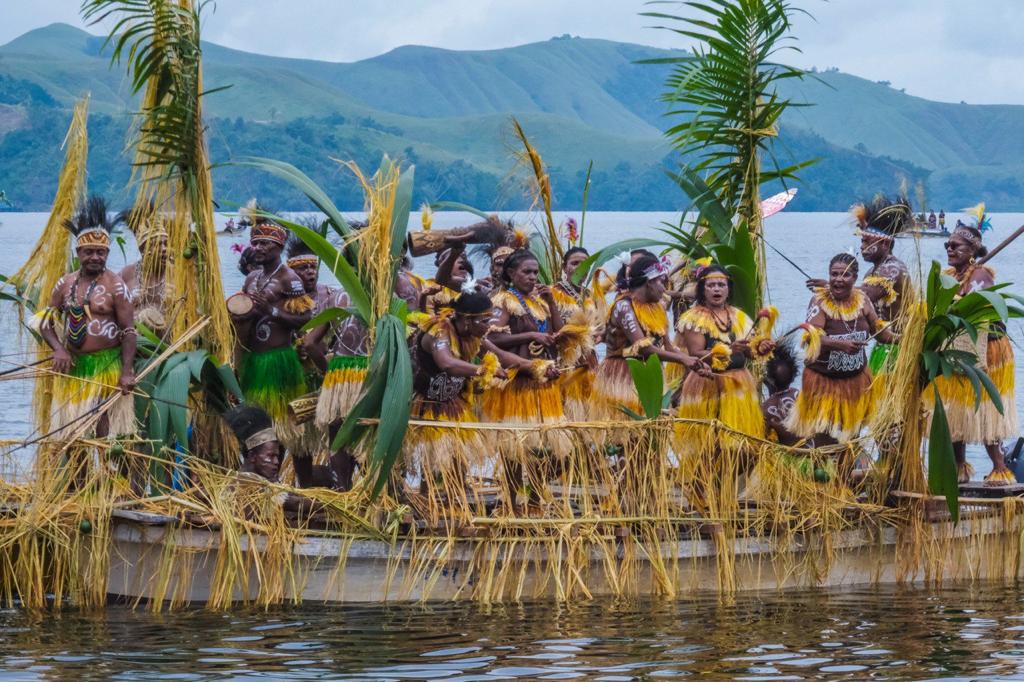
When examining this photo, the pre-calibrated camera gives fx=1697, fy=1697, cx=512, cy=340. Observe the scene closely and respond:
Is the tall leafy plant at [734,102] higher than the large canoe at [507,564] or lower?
higher

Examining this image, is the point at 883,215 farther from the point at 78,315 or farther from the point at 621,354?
the point at 78,315

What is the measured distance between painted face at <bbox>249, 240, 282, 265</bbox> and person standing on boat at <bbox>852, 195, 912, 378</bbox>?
12.3 feet

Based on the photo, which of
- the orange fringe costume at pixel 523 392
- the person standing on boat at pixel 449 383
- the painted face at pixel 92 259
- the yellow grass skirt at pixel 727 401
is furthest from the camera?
the yellow grass skirt at pixel 727 401

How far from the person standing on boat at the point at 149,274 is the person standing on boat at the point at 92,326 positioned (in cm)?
27

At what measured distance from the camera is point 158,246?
388 inches

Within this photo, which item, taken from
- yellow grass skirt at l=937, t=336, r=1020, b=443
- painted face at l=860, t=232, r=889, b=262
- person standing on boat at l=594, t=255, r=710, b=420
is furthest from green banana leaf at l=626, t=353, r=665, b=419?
painted face at l=860, t=232, r=889, b=262

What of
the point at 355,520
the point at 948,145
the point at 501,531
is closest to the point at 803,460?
the point at 501,531

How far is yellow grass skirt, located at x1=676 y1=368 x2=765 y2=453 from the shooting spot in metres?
9.92

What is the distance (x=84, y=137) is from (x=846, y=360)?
15.5ft

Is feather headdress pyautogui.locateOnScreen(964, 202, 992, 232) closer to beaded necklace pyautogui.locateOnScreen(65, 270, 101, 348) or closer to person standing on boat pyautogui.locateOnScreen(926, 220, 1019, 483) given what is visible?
person standing on boat pyautogui.locateOnScreen(926, 220, 1019, 483)

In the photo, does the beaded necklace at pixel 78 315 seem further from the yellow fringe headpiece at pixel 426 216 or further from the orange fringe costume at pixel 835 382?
the orange fringe costume at pixel 835 382

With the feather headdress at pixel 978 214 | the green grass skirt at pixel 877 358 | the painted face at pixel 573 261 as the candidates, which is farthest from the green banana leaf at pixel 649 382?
the feather headdress at pixel 978 214

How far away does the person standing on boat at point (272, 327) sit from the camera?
33.1 ft

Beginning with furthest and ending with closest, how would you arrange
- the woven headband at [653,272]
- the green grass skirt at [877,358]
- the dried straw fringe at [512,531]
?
the green grass skirt at [877,358], the woven headband at [653,272], the dried straw fringe at [512,531]
